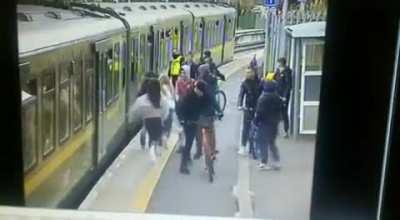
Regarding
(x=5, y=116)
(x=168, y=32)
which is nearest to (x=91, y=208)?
(x=5, y=116)

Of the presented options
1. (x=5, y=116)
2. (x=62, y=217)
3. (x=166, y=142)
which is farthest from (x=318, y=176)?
(x=5, y=116)

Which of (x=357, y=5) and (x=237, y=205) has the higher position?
(x=357, y=5)

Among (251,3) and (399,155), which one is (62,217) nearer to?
(251,3)

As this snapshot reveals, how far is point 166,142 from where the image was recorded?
1.50 m

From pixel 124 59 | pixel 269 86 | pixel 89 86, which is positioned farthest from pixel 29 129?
pixel 269 86

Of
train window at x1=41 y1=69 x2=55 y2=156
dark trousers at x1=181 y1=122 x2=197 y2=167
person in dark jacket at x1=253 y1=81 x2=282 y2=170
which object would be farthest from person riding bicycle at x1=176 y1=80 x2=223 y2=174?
train window at x1=41 y1=69 x2=55 y2=156

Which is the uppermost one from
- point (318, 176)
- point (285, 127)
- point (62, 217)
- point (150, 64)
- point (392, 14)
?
point (392, 14)

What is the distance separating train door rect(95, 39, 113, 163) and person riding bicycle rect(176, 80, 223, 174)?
20 centimetres

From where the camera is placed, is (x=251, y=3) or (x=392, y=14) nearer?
(x=392, y=14)

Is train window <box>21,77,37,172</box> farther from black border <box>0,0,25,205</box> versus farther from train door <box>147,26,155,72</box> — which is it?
train door <box>147,26,155,72</box>

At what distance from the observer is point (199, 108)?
1500 millimetres

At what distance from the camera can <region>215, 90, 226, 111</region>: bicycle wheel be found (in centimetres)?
149

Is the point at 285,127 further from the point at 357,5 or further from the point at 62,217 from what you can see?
the point at 62,217

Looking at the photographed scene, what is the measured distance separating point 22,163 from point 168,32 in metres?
0.52
